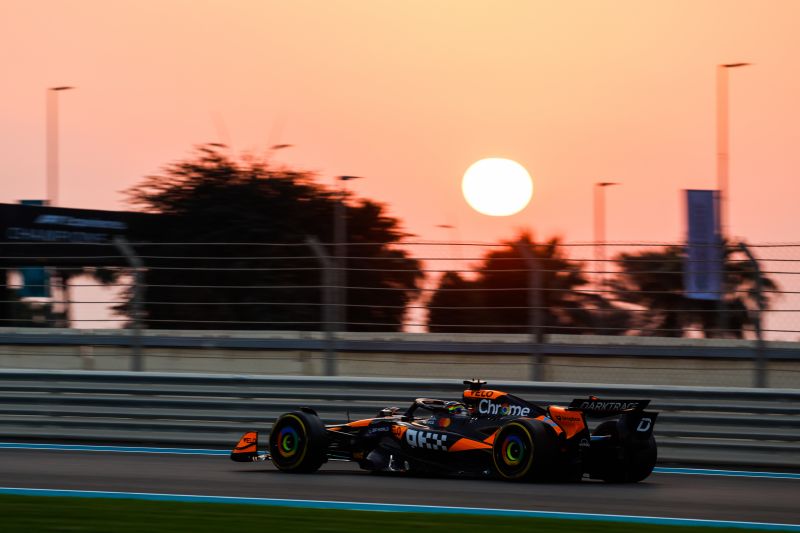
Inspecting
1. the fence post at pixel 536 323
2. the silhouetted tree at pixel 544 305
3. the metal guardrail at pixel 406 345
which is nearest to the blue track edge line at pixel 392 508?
the silhouetted tree at pixel 544 305

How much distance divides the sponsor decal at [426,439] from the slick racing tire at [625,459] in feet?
3.96

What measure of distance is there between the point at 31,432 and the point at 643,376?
637 cm

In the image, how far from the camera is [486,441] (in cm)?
934

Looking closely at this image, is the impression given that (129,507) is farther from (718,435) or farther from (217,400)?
(718,435)

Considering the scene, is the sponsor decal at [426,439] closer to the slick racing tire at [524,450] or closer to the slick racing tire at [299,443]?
the slick racing tire at [524,450]

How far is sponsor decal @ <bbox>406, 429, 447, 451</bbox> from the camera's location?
947cm

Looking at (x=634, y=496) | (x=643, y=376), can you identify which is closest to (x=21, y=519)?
(x=634, y=496)

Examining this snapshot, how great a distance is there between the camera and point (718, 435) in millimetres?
10633

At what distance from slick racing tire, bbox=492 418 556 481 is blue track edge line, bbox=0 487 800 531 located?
1554 millimetres

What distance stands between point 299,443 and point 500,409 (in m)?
1.73

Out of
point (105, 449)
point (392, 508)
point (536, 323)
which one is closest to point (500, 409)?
point (392, 508)

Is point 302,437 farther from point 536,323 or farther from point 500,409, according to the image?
point 536,323

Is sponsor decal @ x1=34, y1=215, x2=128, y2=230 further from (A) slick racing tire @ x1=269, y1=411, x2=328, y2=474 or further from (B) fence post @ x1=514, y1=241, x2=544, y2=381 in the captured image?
(A) slick racing tire @ x1=269, y1=411, x2=328, y2=474

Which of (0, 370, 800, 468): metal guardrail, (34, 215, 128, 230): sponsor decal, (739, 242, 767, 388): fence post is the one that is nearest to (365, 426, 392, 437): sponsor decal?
(0, 370, 800, 468): metal guardrail
